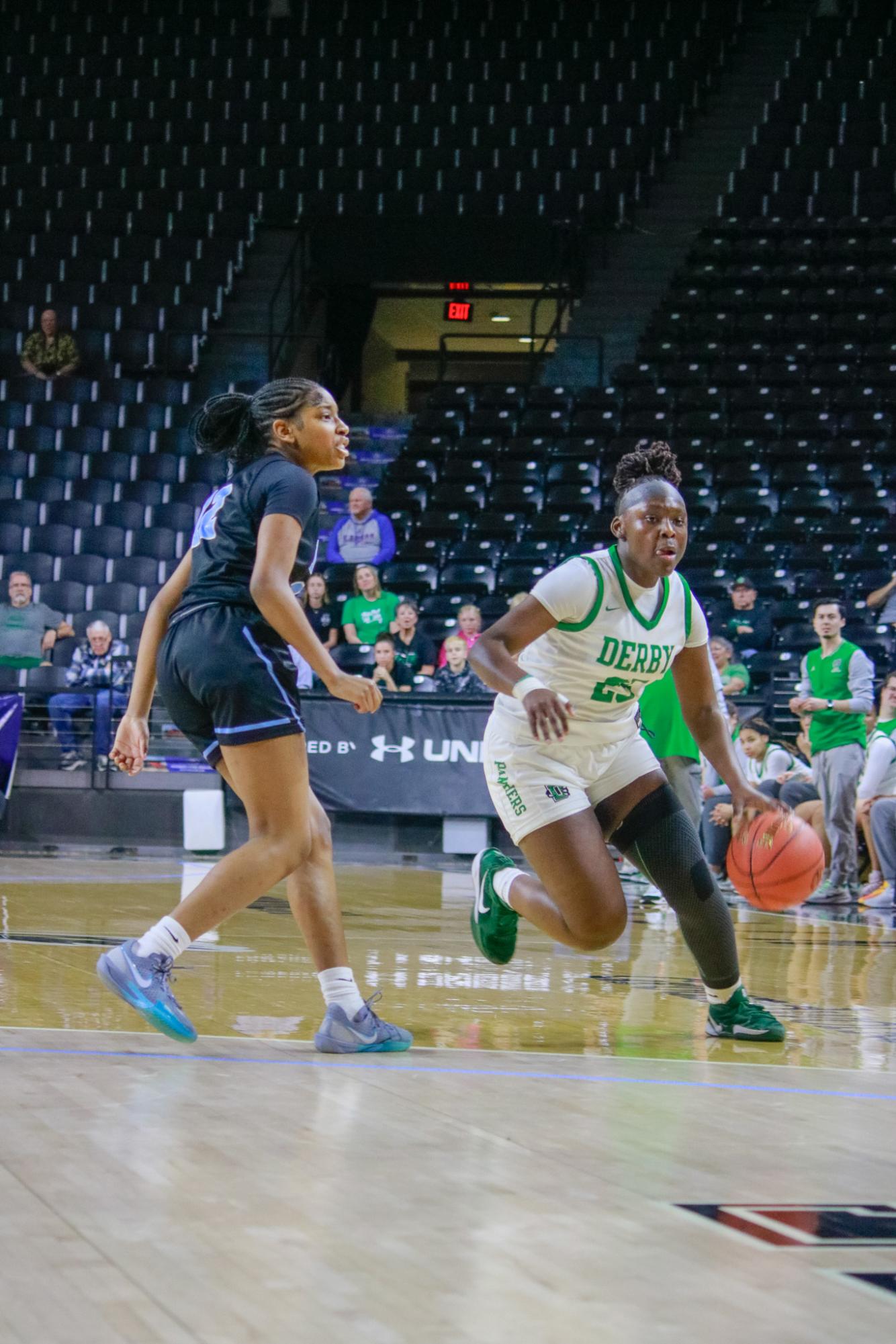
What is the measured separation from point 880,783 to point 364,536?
5.84m

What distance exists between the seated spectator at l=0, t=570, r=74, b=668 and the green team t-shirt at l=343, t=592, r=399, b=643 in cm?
233

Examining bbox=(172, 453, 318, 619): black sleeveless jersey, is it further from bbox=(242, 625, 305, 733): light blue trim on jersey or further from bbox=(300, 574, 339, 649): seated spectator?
bbox=(300, 574, 339, 649): seated spectator

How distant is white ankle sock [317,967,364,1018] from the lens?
3.85m

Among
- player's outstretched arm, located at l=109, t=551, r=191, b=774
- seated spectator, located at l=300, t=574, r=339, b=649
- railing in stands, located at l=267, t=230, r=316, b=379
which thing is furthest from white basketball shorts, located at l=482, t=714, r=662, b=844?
railing in stands, located at l=267, t=230, r=316, b=379

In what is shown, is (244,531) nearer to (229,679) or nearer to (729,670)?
(229,679)

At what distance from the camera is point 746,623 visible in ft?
41.5

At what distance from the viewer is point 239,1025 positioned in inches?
163

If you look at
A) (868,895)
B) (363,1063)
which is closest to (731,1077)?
(363,1063)

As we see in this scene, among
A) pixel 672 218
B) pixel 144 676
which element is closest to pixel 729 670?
pixel 144 676

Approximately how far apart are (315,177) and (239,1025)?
17572 mm

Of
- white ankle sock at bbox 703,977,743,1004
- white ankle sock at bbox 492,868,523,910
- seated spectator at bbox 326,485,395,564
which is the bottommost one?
white ankle sock at bbox 703,977,743,1004

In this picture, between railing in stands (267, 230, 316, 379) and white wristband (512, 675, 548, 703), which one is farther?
railing in stands (267, 230, 316, 379)

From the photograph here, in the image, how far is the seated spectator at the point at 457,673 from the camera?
11883 millimetres

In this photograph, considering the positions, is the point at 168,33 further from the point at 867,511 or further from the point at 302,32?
the point at 867,511
